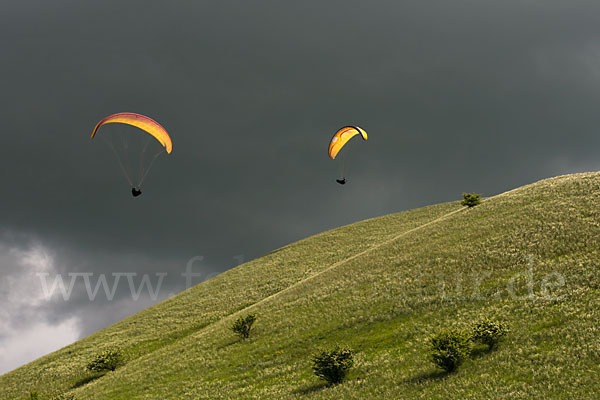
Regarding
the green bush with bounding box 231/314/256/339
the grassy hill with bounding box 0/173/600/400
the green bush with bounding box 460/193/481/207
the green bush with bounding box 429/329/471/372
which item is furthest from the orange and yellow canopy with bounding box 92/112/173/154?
the green bush with bounding box 460/193/481/207

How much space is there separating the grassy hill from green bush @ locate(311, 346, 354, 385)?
501 millimetres

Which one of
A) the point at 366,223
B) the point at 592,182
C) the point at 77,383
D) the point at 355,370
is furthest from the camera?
the point at 366,223

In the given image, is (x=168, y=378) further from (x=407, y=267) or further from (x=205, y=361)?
(x=407, y=267)

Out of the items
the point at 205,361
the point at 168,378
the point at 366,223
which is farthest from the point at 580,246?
the point at 366,223

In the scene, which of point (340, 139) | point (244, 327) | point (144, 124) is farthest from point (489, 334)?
point (340, 139)

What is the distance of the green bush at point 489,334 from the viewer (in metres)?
18.1

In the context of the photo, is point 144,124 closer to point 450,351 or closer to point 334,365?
point 334,365

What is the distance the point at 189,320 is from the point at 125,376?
15833mm

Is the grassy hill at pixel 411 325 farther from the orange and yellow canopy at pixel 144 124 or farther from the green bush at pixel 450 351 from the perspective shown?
the orange and yellow canopy at pixel 144 124

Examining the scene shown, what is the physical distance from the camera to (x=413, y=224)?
71.5m

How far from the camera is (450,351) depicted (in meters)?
16.9

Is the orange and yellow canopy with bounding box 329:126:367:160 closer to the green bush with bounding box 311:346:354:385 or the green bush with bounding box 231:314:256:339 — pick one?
the green bush with bounding box 231:314:256:339

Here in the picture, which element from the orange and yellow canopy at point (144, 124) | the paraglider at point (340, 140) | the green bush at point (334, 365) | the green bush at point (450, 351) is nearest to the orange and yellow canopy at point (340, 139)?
the paraglider at point (340, 140)

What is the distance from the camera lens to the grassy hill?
54.0ft
